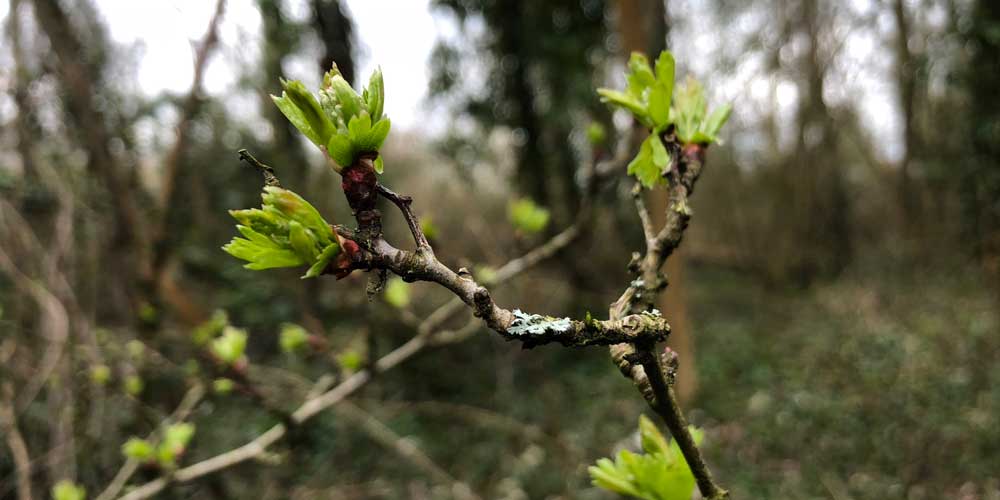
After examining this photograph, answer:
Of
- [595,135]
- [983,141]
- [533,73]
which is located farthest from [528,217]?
[983,141]

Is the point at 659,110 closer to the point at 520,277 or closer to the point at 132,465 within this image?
the point at 132,465

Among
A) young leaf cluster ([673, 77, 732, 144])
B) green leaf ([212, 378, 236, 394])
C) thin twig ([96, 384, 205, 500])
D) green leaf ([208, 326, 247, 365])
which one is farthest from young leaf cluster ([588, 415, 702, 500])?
thin twig ([96, 384, 205, 500])

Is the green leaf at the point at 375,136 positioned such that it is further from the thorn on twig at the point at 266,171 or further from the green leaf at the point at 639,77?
the green leaf at the point at 639,77

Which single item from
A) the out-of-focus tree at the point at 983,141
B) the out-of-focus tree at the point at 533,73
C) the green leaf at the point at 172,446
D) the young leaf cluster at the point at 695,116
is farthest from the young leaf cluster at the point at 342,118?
the out-of-focus tree at the point at 983,141

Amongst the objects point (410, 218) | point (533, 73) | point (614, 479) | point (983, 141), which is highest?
point (533, 73)

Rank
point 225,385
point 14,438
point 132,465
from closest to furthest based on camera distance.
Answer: point 225,385, point 132,465, point 14,438
